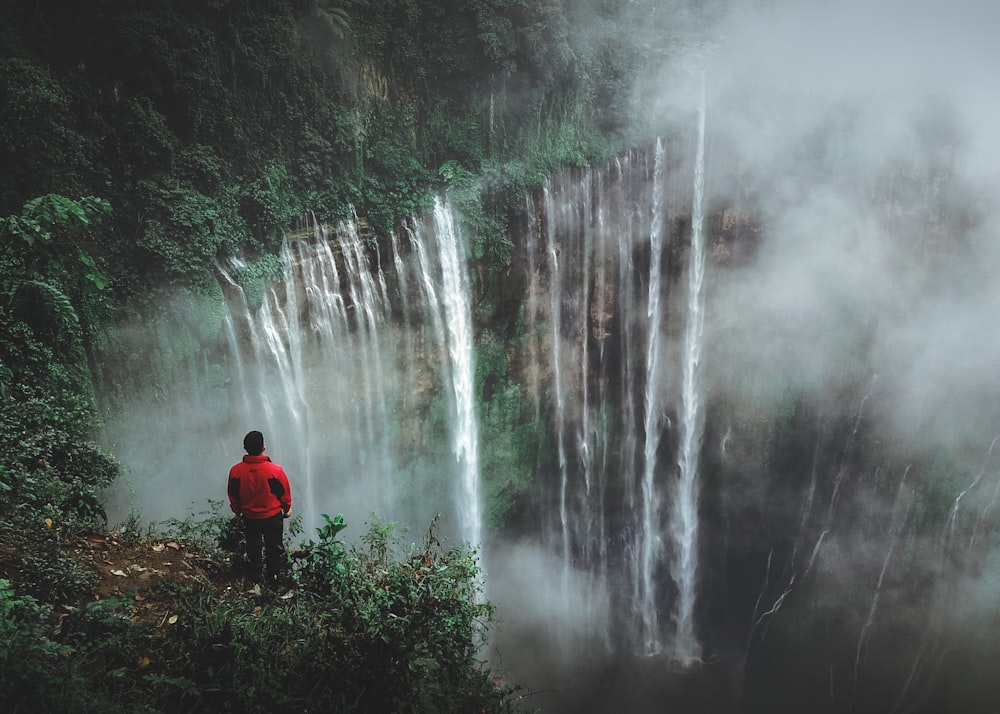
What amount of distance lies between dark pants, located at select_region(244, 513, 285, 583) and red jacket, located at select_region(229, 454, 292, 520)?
0.06 metres

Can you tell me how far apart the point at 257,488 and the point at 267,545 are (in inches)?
18.1

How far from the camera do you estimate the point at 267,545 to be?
4246 millimetres

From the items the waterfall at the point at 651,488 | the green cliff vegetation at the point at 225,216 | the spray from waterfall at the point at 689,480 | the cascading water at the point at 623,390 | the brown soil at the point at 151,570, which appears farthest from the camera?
the spray from waterfall at the point at 689,480

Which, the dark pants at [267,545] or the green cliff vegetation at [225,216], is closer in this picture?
the green cliff vegetation at [225,216]

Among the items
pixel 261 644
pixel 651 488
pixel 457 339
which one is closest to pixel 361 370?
pixel 457 339

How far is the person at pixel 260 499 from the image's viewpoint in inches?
158

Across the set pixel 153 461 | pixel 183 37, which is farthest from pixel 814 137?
pixel 153 461

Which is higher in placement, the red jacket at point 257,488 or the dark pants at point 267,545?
the red jacket at point 257,488

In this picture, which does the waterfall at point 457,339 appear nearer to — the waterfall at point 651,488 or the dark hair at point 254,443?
the waterfall at point 651,488

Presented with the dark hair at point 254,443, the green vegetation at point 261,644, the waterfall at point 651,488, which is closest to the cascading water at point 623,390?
the waterfall at point 651,488

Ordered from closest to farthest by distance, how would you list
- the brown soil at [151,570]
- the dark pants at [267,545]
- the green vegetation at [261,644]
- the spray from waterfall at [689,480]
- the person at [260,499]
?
the green vegetation at [261,644] < the brown soil at [151,570] < the person at [260,499] < the dark pants at [267,545] < the spray from waterfall at [689,480]

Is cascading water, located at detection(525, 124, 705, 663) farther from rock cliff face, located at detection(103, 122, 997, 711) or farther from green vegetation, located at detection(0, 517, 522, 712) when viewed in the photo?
green vegetation, located at detection(0, 517, 522, 712)

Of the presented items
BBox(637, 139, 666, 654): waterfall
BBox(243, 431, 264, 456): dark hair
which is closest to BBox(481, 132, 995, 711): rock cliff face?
BBox(637, 139, 666, 654): waterfall

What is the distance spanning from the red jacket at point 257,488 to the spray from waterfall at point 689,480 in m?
11.2
